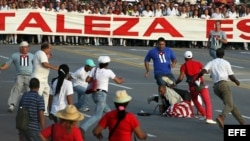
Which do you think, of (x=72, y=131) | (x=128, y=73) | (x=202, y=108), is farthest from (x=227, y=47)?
(x=72, y=131)

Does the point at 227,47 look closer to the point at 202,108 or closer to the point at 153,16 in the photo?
the point at 153,16

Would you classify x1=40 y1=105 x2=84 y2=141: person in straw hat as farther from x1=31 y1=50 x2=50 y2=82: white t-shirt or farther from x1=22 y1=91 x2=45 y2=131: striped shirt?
x1=31 y1=50 x2=50 y2=82: white t-shirt

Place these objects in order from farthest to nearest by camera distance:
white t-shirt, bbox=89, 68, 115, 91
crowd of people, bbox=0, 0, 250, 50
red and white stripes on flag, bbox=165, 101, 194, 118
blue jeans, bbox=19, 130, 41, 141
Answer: crowd of people, bbox=0, 0, 250, 50 < red and white stripes on flag, bbox=165, 101, 194, 118 < white t-shirt, bbox=89, 68, 115, 91 < blue jeans, bbox=19, 130, 41, 141

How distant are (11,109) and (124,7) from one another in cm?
2296

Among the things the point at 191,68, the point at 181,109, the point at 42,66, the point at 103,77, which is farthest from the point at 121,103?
the point at 191,68

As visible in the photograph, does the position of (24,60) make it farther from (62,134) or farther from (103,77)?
(62,134)

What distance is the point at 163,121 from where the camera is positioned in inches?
861

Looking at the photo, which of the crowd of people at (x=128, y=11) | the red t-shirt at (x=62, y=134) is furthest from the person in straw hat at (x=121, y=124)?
the crowd of people at (x=128, y=11)

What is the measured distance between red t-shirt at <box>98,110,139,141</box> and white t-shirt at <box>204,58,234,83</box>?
272 inches

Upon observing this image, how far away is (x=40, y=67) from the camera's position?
21.7 metres

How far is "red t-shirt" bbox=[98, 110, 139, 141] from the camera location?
13.5 meters

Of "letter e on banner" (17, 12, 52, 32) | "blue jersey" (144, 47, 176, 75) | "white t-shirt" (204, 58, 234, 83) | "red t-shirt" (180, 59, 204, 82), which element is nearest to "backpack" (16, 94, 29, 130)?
"white t-shirt" (204, 58, 234, 83)

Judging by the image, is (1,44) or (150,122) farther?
(1,44)

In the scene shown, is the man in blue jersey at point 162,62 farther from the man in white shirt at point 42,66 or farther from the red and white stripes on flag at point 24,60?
the red and white stripes on flag at point 24,60
